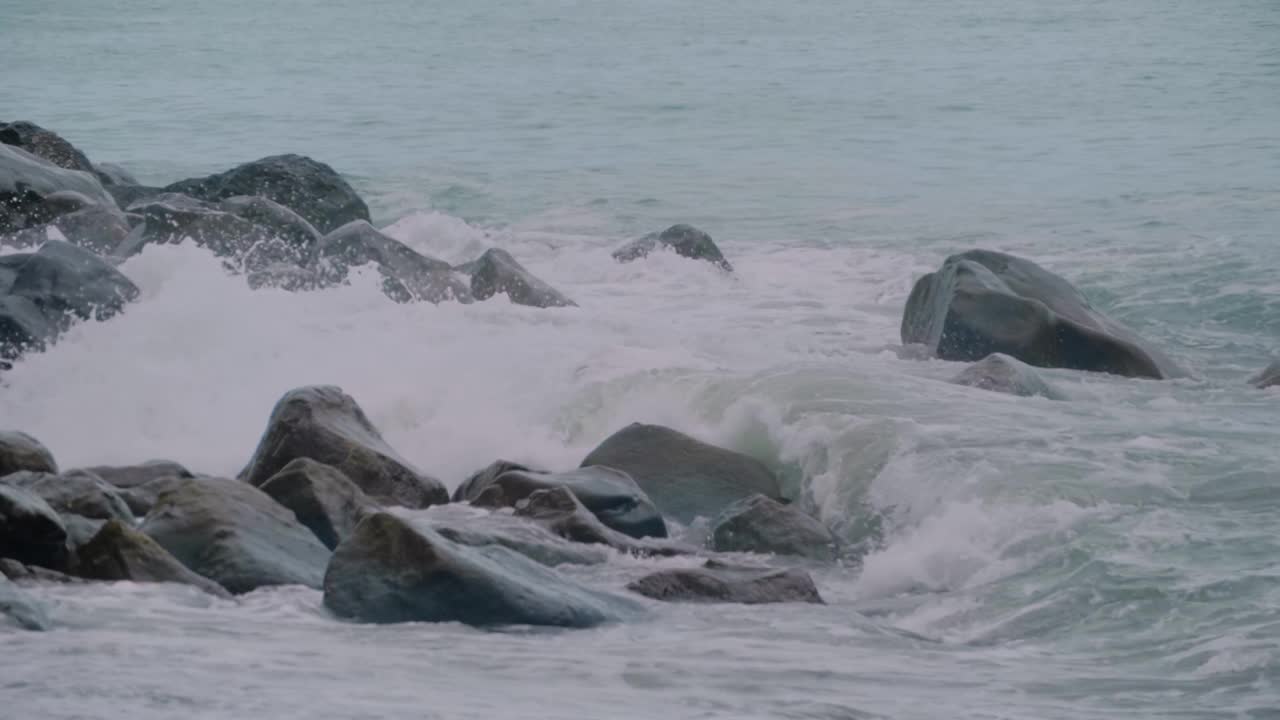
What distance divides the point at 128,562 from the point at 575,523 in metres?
1.90

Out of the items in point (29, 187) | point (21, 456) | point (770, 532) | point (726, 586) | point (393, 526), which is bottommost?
point (770, 532)

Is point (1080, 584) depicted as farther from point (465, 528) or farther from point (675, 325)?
point (675, 325)

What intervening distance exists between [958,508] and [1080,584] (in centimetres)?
108

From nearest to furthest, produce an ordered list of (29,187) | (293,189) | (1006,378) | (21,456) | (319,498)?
(319,498) < (21,456) < (1006,378) < (29,187) < (293,189)

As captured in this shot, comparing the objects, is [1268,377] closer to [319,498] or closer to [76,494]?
[319,498]

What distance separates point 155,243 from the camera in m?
11.6

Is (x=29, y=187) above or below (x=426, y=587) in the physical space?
above

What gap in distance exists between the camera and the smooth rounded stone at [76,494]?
22.5 feet

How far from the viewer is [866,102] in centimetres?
2969

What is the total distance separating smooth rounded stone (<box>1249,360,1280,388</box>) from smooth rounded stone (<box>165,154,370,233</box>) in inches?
310

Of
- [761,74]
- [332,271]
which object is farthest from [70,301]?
[761,74]

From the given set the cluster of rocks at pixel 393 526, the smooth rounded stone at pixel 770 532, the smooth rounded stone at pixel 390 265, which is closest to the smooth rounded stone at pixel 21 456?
the cluster of rocks at pixel 393 526

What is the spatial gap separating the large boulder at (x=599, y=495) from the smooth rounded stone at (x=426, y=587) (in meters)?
1.56

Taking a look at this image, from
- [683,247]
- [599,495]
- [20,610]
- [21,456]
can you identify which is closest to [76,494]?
[21,456]
